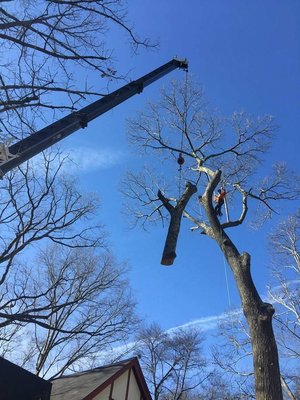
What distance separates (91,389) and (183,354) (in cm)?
2162

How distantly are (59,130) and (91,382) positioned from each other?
1066cm

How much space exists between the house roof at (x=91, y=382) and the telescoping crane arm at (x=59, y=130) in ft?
30.7

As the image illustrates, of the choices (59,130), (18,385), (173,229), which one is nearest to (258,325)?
(173,229)

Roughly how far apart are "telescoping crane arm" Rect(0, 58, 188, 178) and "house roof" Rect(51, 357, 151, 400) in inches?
368

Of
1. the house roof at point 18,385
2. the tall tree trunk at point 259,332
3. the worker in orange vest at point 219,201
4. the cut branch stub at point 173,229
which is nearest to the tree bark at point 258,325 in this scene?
the tall tree trunk at point 259,332

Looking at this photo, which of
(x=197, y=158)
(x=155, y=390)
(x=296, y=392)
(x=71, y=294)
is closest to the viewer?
(x=197, y=158)

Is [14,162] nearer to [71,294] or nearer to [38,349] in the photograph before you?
[71,294]

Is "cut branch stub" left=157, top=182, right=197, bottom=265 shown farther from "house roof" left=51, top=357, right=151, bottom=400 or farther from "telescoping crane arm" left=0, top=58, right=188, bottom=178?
"house roof" left=51, top=357, right=151, bottom=400

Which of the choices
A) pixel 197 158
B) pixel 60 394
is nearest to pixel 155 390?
pixel 60 394

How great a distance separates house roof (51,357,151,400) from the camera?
13570 mm

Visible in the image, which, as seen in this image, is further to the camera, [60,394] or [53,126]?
[60,394]

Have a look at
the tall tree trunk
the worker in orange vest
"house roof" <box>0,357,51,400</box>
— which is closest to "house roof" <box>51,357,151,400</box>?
"house roof" <box>0,357,51,400</box>

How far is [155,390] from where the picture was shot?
104 ft

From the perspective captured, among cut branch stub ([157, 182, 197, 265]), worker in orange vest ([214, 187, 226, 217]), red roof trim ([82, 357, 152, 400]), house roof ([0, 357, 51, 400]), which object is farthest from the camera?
red roof trim ([82, 357, 152, 400])
